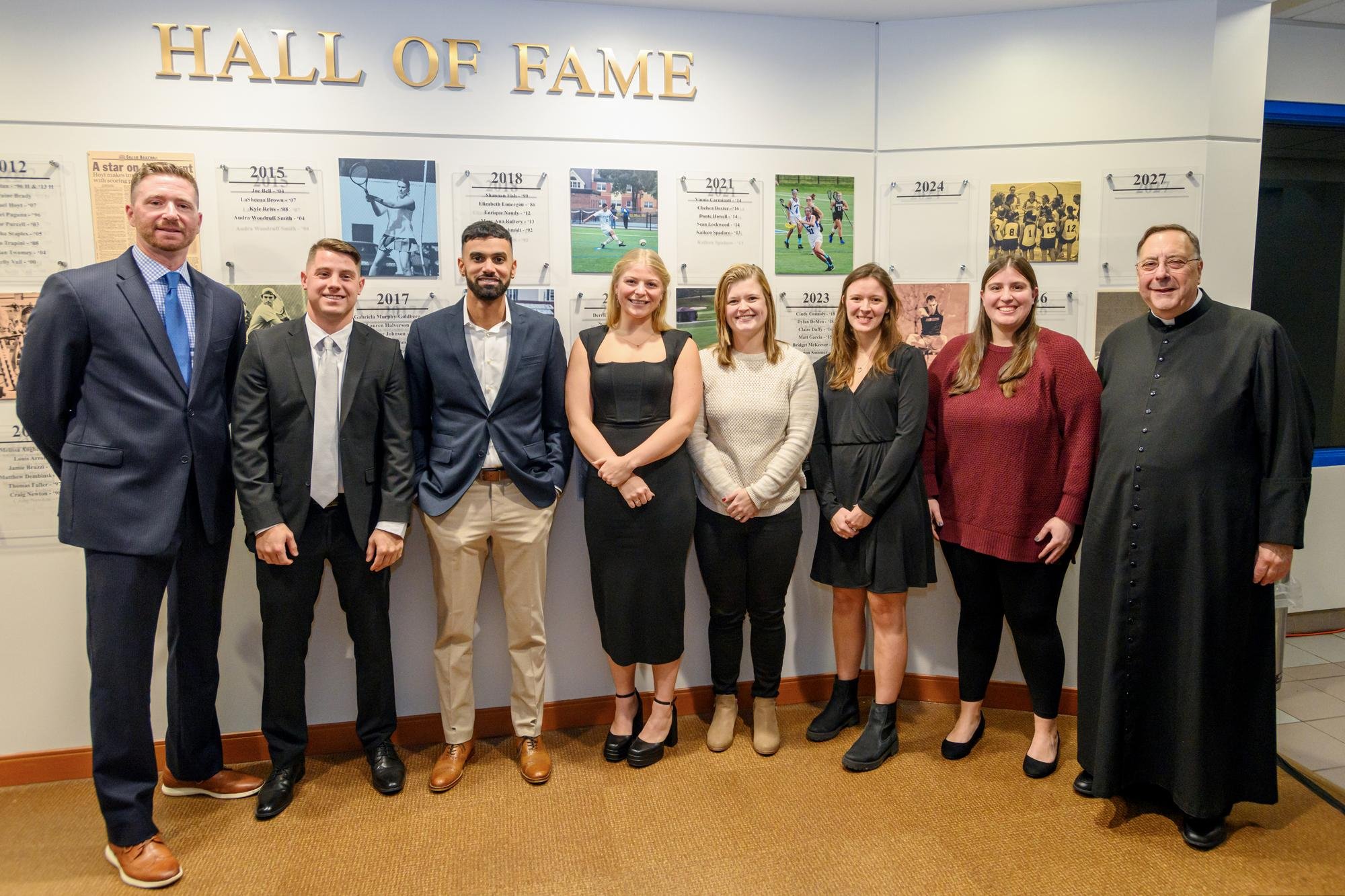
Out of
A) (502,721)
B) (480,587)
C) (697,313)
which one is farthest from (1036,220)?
→ (502,721)

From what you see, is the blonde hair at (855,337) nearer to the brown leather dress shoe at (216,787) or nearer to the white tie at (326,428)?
the white tie at (326,428)

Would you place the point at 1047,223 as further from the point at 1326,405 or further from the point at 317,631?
the point at 317,631

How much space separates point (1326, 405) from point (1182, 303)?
3032 millimetres

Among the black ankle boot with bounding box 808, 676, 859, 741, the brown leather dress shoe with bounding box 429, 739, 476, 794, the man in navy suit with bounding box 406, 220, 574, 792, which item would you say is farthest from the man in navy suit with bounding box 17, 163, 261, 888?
the black ankle boot with bounding box 808, 676, 859, 741

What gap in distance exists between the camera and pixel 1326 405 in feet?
15.5

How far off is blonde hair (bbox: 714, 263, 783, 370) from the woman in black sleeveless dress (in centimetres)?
15

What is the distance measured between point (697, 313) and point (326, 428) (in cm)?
150

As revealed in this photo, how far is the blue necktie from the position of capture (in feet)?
8.36

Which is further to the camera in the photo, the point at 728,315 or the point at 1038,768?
the point at 728,315

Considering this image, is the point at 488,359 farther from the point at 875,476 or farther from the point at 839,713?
the point at 839,713

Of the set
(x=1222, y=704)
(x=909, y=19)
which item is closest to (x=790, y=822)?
(x=1222, y=704)

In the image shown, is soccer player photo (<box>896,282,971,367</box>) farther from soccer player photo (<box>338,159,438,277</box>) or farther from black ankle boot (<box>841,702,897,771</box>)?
soccer player photo (<box>338,159,438,277</box>)

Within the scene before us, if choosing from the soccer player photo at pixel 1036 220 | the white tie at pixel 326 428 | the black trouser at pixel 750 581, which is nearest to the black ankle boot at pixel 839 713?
the black trouser at pixel 750 581

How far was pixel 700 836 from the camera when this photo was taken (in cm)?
268
